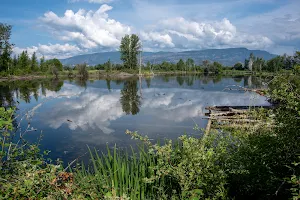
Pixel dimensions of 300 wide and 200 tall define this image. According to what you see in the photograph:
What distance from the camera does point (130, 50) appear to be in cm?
9625

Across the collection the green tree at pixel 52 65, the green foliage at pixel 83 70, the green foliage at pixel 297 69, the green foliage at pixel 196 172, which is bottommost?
the green foliage at pixel 196 172

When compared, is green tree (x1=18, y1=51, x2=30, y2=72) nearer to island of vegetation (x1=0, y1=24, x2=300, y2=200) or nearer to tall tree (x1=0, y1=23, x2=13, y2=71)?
tall tree (x1=0, y1=23, x2=13, y2=71)

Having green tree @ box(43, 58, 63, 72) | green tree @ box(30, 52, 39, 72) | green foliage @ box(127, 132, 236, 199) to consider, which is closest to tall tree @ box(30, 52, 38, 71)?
green tree @ box(30, 52, 39, 72)

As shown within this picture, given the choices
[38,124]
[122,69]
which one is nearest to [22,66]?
[122,69]

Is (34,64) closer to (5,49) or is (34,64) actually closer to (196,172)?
(5,49)

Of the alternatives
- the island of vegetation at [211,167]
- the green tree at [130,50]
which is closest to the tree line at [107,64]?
the green tree at [130,50]

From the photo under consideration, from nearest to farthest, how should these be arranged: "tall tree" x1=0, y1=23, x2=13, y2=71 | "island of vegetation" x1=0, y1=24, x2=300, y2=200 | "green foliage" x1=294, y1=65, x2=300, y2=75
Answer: "island of vegetation" x1=0, y1=24, x2=300, y2=200
"green foliage" x1=294, y1=65, x2=300, y2=75
"tall tree" x1=0, y1=23, x2=13, y2=71

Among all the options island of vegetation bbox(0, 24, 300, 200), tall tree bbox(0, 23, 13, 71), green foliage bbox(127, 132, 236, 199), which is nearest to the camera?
island of vegetation bbox(0, 24, 300, 200)

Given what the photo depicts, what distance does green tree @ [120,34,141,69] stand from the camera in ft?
315

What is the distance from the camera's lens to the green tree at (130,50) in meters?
95.9

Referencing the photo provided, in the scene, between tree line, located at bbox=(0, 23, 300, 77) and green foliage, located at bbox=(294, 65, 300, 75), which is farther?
tree line, located at bbox=(0, 23, 300, 77)

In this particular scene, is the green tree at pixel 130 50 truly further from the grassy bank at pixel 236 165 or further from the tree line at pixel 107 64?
the grassy bank at pixel 236 165

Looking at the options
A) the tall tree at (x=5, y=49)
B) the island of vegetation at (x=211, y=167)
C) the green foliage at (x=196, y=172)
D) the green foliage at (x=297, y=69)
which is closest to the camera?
the island of vegetation at (x=211, y=167)

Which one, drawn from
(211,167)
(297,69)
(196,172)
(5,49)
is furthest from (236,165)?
(5,49)
